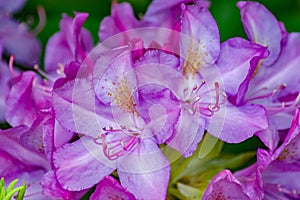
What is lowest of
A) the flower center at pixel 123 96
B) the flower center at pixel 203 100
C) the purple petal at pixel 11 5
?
the purple petal at pixel 11 5

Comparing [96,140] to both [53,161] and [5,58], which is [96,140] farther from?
[5,58]

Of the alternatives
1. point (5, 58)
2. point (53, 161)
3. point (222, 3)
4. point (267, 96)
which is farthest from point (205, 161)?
point (5, 58)

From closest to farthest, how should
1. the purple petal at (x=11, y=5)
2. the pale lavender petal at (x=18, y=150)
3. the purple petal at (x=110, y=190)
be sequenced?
1. the purple petal at (x=110, y=190)
2. the pale lavender petal at (x=18, y=150)
3. the purple petal at (x=11, y=5)

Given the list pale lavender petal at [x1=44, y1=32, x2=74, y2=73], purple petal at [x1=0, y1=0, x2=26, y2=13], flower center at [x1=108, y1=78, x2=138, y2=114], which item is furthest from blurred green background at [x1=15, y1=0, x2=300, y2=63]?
flower center at [x1=108, y1=78, x2=138, y2=114]

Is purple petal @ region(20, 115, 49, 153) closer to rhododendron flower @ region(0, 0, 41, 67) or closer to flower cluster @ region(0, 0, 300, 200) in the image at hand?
flower cluster @ region(0, 0, 300, 200)

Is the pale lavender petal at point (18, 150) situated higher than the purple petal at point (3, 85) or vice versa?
the pale lavender petal at point (18, 150)

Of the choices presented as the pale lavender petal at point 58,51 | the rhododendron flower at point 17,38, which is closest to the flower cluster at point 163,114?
the pale lavender petal at point 58,51

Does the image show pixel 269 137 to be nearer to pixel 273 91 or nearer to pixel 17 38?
pixel 273 91

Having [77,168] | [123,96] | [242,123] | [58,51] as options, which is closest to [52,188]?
[77,168]

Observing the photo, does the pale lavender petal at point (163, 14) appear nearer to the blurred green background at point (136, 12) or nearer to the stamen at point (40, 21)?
the blurred green background at point (136, 12)
